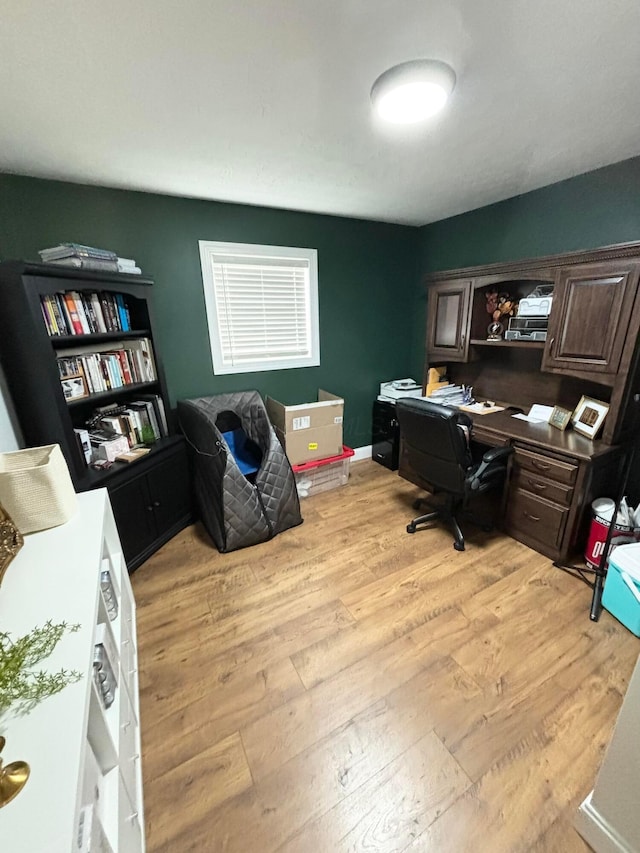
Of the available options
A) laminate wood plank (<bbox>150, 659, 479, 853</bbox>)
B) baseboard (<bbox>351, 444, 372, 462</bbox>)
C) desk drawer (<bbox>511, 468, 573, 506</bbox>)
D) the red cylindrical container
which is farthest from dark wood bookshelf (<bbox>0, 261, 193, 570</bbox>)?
the red cylindrical container

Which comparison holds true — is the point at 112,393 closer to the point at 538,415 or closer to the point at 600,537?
the point at 538,415

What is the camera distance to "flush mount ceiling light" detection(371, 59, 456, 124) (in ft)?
3.76

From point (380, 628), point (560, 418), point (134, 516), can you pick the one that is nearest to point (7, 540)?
point (134, 516)

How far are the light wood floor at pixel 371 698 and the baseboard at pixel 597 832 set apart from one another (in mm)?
46

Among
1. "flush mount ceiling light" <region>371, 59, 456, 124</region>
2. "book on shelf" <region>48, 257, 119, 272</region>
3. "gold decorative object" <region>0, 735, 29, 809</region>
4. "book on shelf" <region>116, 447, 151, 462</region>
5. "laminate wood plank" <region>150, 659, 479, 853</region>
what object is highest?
"flush mount ceiling light" <region>371, 59, 456, 124</region>

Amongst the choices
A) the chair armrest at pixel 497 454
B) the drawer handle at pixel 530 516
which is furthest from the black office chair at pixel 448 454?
the drawer handle at pixel 530 516

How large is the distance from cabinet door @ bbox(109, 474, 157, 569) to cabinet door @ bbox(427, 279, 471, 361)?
8.09 ft

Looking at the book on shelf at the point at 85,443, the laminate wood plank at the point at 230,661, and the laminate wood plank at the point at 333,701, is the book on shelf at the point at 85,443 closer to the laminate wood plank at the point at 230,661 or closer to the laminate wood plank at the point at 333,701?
the laminate wood plank at the point at 230,661

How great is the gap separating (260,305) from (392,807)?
9.75ft

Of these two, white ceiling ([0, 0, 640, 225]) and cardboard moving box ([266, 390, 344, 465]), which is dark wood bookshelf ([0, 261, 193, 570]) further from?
cardboard moving box ([266, 390, 344, 465])

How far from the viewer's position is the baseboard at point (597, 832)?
90 centimetres

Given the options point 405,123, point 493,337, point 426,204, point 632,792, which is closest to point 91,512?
point 632,792

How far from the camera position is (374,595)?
6.03 ft

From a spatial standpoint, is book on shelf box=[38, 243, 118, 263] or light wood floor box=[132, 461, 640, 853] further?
book on shelf box=[38, 243, 118, 263]
